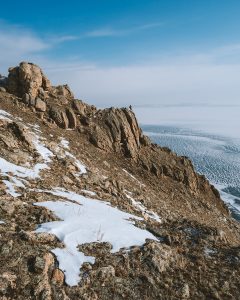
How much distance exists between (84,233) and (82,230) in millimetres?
211

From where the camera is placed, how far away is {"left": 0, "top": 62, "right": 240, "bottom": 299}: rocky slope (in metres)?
10.5

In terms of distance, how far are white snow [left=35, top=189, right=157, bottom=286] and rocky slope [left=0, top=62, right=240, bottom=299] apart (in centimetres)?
4

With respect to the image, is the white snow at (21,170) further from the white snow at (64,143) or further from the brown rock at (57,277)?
the brown rock at (57,277)

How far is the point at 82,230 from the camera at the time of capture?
1313cm

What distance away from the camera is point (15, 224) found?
1256 cm

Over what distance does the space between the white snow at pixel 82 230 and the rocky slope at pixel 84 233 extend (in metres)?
0.04

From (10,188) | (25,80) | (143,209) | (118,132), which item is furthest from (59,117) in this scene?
(10,188)

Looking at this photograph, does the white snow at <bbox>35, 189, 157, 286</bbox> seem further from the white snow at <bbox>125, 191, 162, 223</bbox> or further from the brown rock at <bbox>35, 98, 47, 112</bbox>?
the brown rock at <bbox>35, 98, 47, 112</bbox>

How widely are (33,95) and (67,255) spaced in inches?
1040

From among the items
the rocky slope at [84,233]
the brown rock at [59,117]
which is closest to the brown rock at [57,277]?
the rocky slope at [84,233]

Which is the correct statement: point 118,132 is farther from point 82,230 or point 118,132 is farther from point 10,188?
point 82,230

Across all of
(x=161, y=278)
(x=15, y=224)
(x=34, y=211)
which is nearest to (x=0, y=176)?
(x=34, y=211)

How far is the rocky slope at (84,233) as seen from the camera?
1045 centimetres

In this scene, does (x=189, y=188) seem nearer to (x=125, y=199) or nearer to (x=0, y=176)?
(x=125, y=199)
